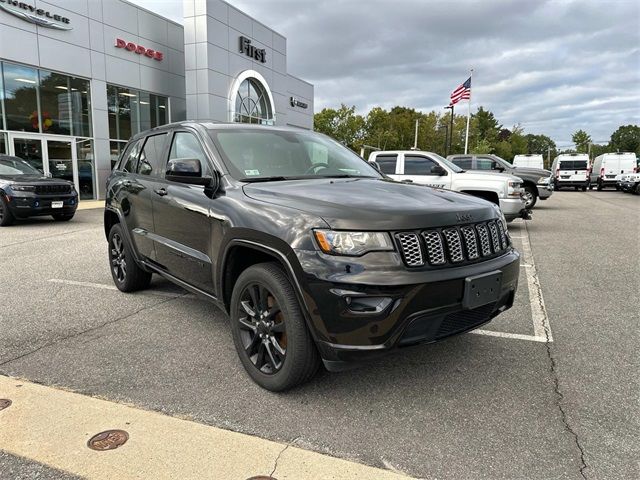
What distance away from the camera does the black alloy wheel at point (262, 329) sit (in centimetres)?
300

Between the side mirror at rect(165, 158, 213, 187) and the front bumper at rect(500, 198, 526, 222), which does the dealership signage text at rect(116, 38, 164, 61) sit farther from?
the side mirror at rect(165, 158, 213, 187)

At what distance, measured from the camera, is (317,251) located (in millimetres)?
2656

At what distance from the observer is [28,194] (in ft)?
36.2

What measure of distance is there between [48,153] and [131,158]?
1439 centimetres

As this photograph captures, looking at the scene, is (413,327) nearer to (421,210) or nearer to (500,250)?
(421,210)

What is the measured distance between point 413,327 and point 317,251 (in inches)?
26.4

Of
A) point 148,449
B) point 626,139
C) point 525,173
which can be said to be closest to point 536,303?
point 148,449

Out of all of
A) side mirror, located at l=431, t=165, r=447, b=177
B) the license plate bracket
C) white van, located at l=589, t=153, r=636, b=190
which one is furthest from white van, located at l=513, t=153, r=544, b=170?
the license plate bracket

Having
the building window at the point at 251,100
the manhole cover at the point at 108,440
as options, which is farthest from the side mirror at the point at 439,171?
the building window at the point at 251,100

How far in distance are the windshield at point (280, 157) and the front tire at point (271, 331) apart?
86 cm

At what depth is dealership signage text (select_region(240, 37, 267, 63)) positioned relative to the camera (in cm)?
2377

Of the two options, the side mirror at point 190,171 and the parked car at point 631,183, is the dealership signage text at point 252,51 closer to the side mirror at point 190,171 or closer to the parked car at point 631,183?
the parked car at point 631,183

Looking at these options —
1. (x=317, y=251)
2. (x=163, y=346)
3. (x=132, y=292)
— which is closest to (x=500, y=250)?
(x=317, y=251)

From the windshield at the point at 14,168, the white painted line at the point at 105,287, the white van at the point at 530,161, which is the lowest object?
the white painted line at the point at 105,287
